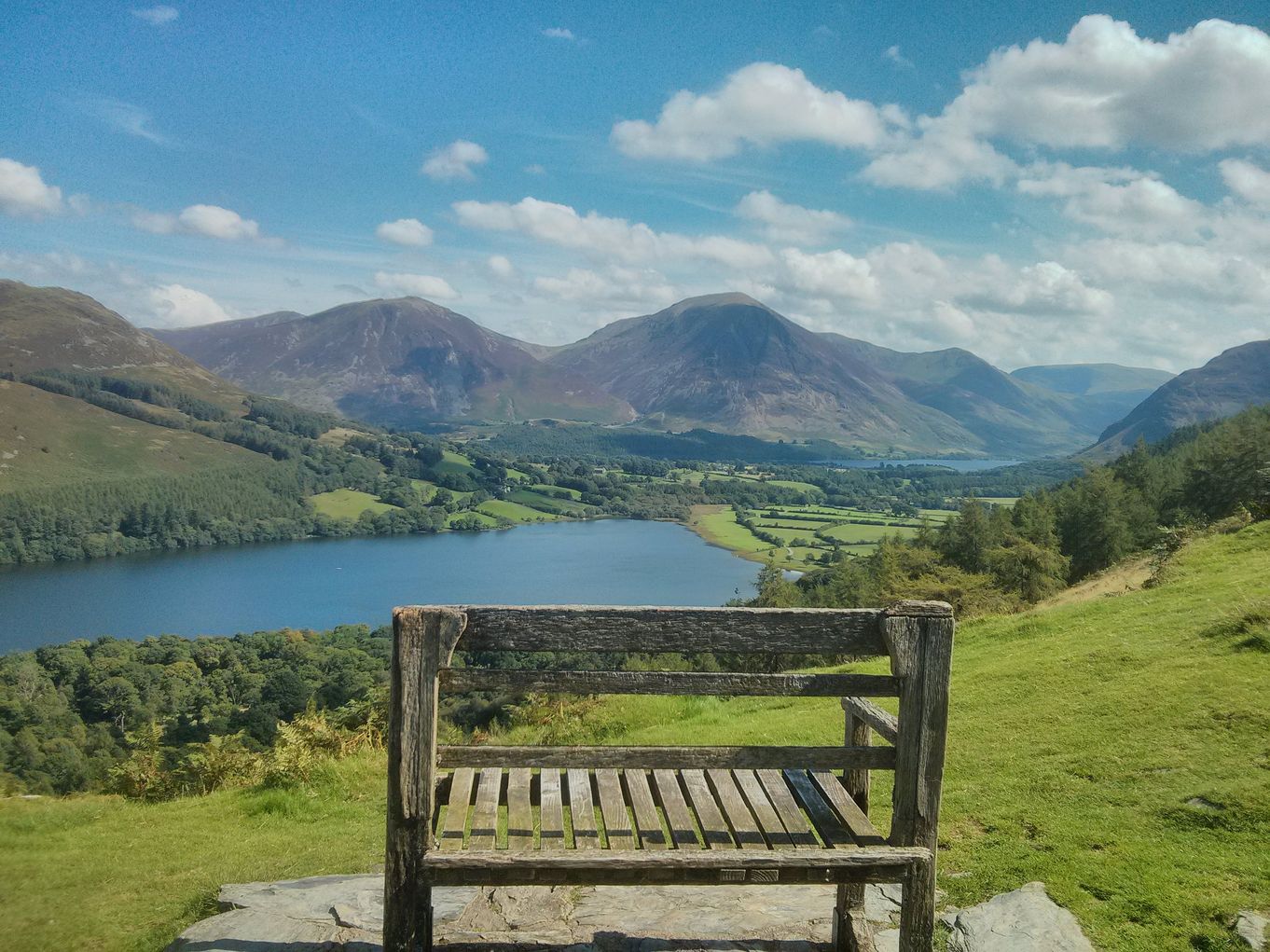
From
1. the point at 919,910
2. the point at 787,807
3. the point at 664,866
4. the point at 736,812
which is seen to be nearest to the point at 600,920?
the point at 736,812

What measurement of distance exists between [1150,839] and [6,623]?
114 metres

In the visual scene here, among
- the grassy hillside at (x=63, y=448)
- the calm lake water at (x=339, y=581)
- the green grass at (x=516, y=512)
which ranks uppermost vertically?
the grassy hillside at (x=63, y=448)

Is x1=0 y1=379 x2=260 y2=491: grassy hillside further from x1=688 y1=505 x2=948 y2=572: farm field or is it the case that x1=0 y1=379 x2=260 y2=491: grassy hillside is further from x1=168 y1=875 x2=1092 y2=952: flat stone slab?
x1=168 y1=875 x2=1092 y2=952: flat stone slab

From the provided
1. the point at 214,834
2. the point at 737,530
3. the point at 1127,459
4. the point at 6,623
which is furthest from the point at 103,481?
the point at 214,834

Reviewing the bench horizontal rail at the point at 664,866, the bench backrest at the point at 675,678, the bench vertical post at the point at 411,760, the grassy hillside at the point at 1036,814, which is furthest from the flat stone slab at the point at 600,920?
the bench backrest at the point at 675,678

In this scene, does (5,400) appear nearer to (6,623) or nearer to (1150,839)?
(6,623)

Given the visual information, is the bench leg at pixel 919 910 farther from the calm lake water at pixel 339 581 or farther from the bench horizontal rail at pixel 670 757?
the calm lake water at pixel 339 581

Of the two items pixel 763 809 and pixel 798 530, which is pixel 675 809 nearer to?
pixel 763 809

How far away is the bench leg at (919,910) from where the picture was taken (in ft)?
13.5

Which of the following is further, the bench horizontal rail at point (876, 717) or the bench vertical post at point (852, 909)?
the bench vertical post at point (852, 909)

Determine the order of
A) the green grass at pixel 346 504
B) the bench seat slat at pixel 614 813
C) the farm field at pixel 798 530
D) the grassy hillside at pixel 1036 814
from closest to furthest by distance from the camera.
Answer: the bench seat slat at pixel 614 813 → the grassy hillside at pixel 1036 814 → the farm field at pixel 798 530 → the green grass at pixel 346 504

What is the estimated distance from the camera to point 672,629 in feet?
13.2

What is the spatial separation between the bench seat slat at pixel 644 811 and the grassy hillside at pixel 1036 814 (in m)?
2.36

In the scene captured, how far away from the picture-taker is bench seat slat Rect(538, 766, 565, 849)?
419cm
